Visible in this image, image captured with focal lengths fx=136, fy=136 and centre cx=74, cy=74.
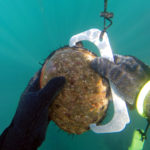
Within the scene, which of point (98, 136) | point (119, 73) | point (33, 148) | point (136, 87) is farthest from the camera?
point (98, 136)

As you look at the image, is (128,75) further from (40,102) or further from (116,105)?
(40,102)

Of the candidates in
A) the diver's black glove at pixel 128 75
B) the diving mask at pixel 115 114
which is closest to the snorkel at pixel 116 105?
the diving mask at pixel 115 114

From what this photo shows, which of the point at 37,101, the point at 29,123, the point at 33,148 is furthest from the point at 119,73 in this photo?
the point at 33,148

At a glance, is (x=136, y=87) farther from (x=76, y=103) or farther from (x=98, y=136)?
(x=98, y=136)

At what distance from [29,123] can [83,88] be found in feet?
2.93

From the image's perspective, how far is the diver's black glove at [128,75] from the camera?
5.26 feet

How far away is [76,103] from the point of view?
6.68ft

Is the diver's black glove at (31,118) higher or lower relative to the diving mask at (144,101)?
lower

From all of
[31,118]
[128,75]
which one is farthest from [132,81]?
[31,118]

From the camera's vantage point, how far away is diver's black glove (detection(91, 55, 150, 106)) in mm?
1604

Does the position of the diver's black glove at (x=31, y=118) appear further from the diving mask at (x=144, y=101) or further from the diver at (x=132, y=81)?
the diving mask at (x=144, y=101)

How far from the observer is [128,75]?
1.72 meters

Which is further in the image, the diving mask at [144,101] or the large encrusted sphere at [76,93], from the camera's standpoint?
the large encrusted sphere at [76,93]

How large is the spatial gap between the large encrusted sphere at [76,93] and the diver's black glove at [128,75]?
250mm
